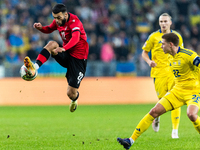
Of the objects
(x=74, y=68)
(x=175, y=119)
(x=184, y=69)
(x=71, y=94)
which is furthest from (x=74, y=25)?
(x=175, y=119)

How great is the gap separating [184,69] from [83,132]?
132 inches

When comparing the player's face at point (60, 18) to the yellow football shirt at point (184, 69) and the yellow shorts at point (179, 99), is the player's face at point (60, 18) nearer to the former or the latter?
the yellow football shirt at point (184, 69)

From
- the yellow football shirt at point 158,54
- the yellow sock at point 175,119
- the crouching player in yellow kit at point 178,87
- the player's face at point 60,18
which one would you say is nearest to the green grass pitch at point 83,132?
the yellow sock at point 175,119

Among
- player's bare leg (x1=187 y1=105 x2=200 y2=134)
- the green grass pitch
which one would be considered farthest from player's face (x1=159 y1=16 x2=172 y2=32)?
player's bare leg (x1=187 y1=105 x2=200 y2=134)

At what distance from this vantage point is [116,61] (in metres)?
16.8

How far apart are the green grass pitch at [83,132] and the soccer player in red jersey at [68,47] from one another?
1110 mm

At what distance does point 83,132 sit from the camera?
884 cm

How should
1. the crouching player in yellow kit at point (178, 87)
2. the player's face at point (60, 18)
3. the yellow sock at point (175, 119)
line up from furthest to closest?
the yellow sock at point (175, 119) < the player's face at point (60, 18) < the crouching player in yellow kit at point (178, 87)

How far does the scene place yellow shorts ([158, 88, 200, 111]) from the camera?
251 inches

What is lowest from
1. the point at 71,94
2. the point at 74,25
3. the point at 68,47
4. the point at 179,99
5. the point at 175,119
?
the point at 175,119

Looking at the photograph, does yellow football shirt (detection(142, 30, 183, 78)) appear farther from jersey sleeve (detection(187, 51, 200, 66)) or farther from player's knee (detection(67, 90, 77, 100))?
jersey sleeve (detection(187, 51, 200, 66))

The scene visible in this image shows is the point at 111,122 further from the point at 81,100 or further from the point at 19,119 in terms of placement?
the point at 81,100

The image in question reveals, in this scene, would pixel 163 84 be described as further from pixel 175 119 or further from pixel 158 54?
pixel 175 119

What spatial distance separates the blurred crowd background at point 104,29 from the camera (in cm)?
1652
